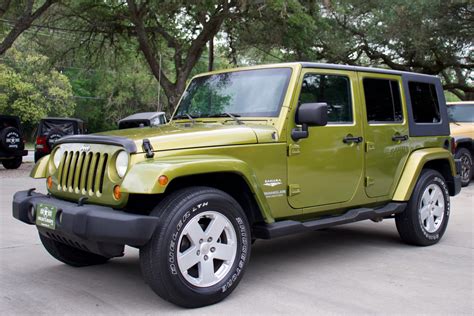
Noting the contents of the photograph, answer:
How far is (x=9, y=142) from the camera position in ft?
50.6

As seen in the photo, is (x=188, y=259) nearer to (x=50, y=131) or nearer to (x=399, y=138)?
(x=399, y=138)

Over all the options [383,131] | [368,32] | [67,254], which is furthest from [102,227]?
[368,32]

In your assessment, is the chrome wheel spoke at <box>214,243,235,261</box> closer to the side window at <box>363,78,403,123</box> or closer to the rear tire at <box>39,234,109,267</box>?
the rear tire at <box>39,234,109,267</box>

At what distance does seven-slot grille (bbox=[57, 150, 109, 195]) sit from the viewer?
410 centimetres

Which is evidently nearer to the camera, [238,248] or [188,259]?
[188,259]

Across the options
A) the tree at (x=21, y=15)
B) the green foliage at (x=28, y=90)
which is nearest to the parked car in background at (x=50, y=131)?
the tree at (x=21, y=15)

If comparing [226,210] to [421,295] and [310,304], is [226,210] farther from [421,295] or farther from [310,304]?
[421,295]

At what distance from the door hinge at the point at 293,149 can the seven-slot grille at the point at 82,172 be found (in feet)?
5.19

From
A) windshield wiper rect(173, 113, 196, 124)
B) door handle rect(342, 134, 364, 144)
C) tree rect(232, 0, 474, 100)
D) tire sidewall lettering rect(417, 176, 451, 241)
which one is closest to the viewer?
door handle rect(342, 134, 364, 144)

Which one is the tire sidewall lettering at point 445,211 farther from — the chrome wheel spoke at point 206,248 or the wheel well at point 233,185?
the chrome wheel spoke at point 206,248

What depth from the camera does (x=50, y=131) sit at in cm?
1598

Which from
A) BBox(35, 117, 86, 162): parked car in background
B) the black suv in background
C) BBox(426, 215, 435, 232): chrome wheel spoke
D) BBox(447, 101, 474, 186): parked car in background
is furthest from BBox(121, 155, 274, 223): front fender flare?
the black suv in background

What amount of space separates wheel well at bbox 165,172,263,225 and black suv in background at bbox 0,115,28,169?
12.6 m

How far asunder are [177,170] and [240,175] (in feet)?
2.12
